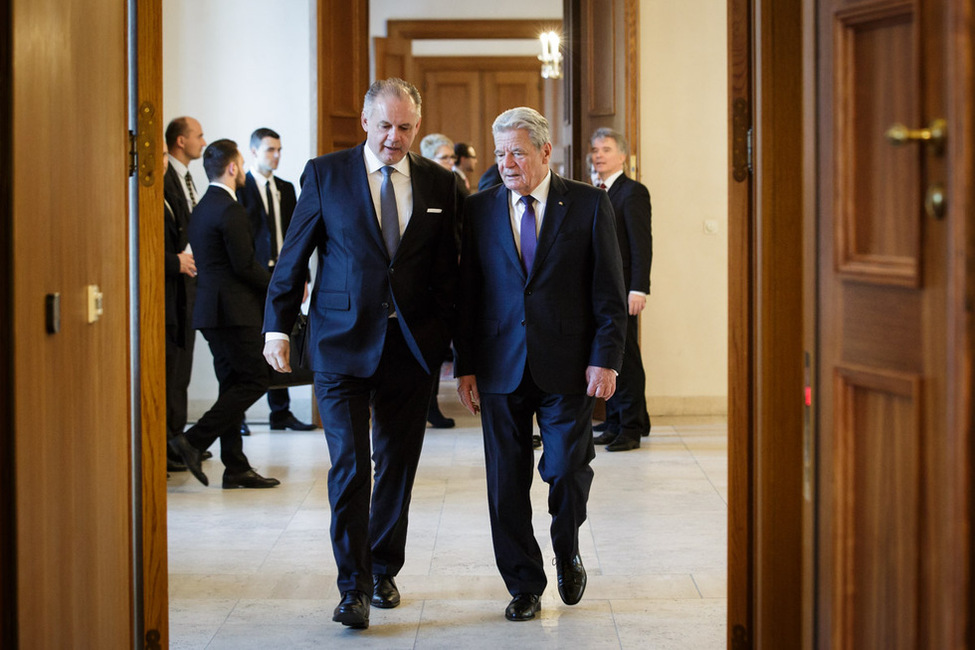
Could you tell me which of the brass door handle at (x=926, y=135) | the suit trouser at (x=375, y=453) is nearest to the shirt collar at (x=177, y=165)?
the suit trouser at (x=375, y=453)

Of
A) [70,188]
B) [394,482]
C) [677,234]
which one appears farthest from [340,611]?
[677,234]

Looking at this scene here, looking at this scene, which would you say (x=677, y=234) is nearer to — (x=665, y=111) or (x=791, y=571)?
(x=665, y=111)

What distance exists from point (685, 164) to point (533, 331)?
434 centimetres

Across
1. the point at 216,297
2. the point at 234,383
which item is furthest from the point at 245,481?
the point at 216,297

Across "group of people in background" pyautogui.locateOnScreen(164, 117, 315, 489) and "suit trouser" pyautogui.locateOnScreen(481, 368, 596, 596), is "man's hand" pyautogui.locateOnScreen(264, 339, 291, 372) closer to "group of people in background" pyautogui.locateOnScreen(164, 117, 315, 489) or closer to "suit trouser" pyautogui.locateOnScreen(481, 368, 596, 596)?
"suit trouser" pyautogui.locateOnScreen(481, 368, 596, 596)

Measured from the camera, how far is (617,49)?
7.44 m

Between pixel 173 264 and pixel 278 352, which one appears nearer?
pixel 278 352

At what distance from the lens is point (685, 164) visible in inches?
298

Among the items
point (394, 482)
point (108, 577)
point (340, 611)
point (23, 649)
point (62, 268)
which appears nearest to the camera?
point (23, 649)

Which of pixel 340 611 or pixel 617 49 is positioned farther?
pixel 617 49

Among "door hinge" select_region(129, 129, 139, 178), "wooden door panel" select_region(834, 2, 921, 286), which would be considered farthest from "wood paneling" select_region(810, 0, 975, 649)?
"door hinge" select_region(129, 129, 139, 178)

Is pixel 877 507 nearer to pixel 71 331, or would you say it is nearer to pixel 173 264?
pixel 71 331

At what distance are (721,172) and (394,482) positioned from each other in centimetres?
443

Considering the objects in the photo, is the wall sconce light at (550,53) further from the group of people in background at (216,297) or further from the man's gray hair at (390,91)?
the man's gray hair at (390,91)
